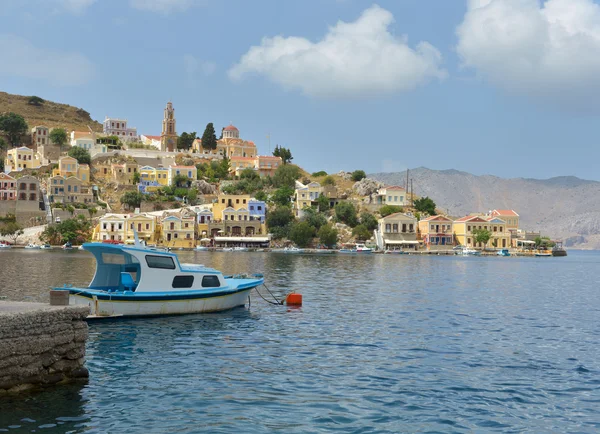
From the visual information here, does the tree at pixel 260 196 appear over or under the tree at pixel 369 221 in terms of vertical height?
over

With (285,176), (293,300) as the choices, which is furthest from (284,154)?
(293,300)

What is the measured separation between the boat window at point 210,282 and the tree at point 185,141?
12504 cm

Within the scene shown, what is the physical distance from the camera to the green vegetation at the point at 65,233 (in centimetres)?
10444

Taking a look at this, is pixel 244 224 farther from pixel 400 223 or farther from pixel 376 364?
pixel 376 364

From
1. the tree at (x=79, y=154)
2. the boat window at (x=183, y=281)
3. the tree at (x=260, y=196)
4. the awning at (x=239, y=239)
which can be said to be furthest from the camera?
the tree at (x=79, y=154)

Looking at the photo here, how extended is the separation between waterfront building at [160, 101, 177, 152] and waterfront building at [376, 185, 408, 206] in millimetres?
49467

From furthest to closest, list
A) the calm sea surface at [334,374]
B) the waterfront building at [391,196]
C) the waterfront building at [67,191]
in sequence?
1. the waterfront building at [391,196]
2. the waterfront building at [67,191]
3. the calm sea surface at [334,374]

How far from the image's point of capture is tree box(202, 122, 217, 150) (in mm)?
150625

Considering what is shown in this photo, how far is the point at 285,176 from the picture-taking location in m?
138

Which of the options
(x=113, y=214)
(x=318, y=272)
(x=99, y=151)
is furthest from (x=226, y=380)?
(x=99, y=151)

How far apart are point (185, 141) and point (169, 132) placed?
4.91 metres

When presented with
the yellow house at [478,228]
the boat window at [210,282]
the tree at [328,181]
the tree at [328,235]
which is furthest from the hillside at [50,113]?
the boat window at [210,282]

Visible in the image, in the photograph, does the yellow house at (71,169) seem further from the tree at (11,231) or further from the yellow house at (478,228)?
the yellow house at (478,228)

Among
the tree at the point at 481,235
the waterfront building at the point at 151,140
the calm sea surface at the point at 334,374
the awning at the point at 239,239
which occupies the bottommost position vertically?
the calm sea surface at the point at 334,374
